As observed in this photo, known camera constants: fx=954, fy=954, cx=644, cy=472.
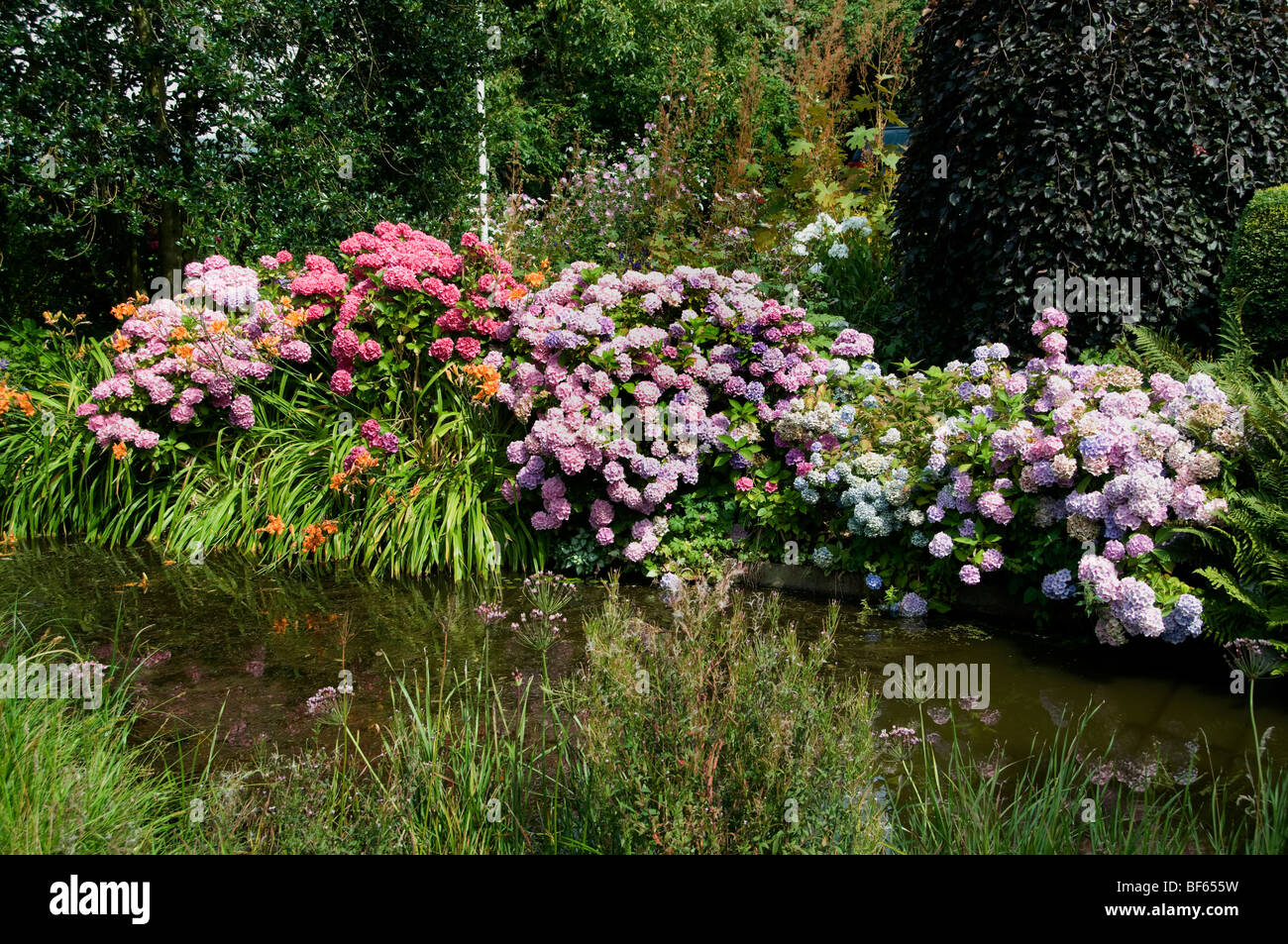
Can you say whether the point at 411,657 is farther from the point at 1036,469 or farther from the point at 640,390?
the point at 1036,469

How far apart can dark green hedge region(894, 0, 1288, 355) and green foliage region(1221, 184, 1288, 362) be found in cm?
21

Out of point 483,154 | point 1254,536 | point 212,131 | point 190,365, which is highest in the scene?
point 483,154

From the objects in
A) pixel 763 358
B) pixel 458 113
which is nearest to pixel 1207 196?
pixel 763 358

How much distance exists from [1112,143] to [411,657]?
4300 mm

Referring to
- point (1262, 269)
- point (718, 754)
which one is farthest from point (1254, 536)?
point (718, 754)

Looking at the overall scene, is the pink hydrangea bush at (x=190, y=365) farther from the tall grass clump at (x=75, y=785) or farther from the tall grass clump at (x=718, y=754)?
the tall grass clump at (x=718, y=754)

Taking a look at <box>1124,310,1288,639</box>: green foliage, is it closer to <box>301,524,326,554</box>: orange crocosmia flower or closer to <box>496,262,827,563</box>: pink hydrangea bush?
<box>496,262,827,563</box>: pink hydrangea bush

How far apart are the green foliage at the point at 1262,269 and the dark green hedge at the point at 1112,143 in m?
0.21

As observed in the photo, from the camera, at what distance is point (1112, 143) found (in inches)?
194

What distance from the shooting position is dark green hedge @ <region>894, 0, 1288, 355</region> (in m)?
4.92

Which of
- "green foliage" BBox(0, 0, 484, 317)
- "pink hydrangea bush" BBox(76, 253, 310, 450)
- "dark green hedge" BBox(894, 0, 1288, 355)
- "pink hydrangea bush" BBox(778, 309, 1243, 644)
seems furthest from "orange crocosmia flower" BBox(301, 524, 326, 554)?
"dark green hedge" BBox(894, 0, 1288, 355)

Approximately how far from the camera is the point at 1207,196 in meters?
5.11
